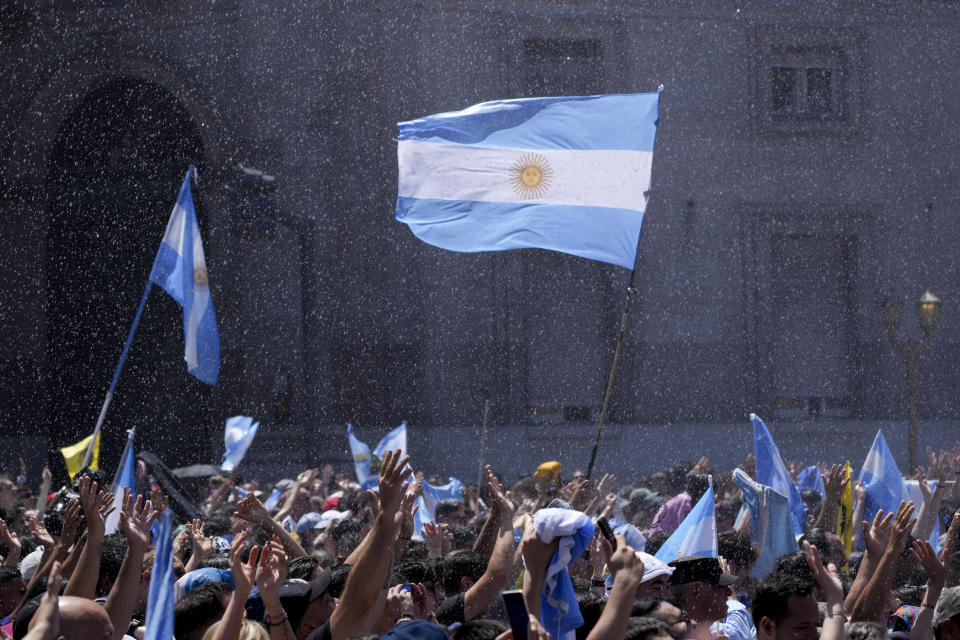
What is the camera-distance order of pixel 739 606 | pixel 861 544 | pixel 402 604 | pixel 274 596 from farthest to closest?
1. pixel 861 544
2. pixel 739 606
3. pixel 402 604
4. pixel 274 596

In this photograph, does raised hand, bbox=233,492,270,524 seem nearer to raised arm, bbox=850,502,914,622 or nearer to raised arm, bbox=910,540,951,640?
raised arm, bbox=850,502,914,622

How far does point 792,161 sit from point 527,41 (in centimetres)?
482

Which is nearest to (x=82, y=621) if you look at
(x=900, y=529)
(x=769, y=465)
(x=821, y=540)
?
(x=900, y=529)

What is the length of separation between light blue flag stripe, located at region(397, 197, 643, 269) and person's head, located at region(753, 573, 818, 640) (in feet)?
15.7

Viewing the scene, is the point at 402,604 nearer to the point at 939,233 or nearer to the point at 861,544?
the point at 861,544

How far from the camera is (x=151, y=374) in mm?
21188

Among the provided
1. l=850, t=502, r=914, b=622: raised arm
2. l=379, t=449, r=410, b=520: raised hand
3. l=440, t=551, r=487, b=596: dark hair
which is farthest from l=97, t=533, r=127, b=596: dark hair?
l=850, t=502, r=914, b=622: raised arm

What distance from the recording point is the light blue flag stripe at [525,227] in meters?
9.45

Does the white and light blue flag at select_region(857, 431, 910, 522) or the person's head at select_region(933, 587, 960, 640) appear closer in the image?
the person's head at select_region(933, 587, 960, 640)

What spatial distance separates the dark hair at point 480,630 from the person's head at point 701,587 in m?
1.86

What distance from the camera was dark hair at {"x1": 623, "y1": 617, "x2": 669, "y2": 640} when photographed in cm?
382

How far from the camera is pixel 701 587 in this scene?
5402mm

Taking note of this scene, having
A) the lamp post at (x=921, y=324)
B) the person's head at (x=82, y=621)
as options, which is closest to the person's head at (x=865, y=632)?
the person's head at (x=82, y=621)

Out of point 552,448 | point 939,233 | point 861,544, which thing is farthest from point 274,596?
point 939,233
